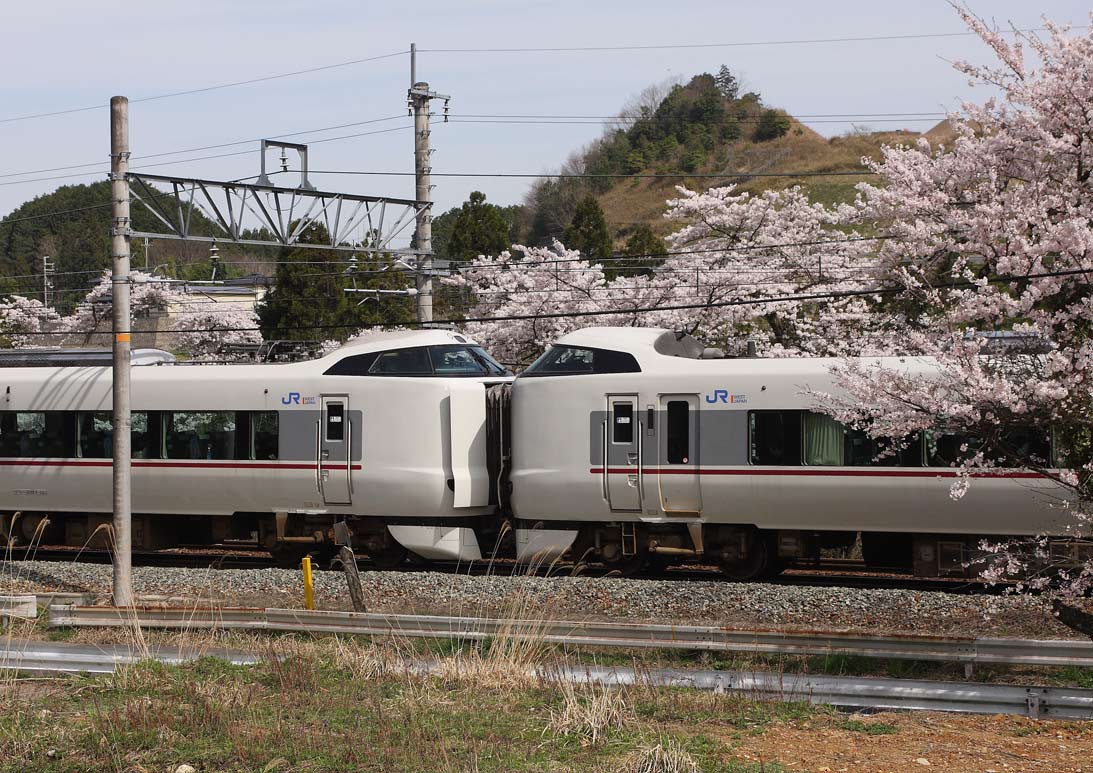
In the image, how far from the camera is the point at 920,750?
778 cm

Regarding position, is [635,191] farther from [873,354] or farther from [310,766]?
[310,766]

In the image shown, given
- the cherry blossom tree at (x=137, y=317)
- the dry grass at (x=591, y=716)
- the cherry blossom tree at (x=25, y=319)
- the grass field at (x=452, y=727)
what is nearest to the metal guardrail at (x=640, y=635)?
the grass field at (x=452, y=727)

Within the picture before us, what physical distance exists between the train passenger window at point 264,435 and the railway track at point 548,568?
1852 millimetres

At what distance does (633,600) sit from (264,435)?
273 inches

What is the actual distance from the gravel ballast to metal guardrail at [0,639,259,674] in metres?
1.11

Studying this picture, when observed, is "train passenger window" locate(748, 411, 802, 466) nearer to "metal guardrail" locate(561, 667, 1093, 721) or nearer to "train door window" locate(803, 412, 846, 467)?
"train door window" locate(803, 412, 846, 467)

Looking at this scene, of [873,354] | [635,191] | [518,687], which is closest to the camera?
[518,687]

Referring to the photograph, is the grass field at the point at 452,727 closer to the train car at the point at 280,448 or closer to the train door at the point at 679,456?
the train door at the point at 679,456

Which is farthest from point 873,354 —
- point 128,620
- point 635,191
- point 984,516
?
point 635,191

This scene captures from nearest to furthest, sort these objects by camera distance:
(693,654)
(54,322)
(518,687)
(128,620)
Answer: (518,687)
(693,654)
(128,620)
(54,322)

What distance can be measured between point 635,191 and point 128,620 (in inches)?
3531

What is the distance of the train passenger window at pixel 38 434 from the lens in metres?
19.5

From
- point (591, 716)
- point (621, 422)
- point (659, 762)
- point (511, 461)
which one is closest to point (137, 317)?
point (511, 461)

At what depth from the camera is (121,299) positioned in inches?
632
